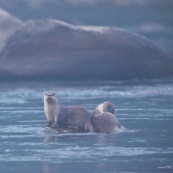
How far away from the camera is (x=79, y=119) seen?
510 inches

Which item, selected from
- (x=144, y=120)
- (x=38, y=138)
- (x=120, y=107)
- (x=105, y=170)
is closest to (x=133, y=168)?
(x=105, y=170)

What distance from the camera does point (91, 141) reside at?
1175 centimetres

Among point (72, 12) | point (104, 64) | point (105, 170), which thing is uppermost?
point (72, 12)

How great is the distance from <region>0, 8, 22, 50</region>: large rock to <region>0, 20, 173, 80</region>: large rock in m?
0.55

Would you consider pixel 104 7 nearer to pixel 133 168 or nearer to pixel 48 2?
pixel 48 2

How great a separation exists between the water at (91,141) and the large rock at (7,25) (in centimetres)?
712

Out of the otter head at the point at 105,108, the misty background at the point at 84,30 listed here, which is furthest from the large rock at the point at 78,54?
the otter head at the point at 105,108

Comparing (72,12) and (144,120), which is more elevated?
(72,12)

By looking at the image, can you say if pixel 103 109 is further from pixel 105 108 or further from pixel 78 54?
pixel 78 54

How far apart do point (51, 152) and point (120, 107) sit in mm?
5899

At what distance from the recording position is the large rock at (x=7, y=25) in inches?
1019

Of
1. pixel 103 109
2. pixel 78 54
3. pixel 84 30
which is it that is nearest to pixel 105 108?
pixel 103 109

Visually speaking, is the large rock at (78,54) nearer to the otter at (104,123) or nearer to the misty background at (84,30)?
the misty background at (84,30)

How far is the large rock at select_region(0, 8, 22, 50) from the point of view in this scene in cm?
2588
